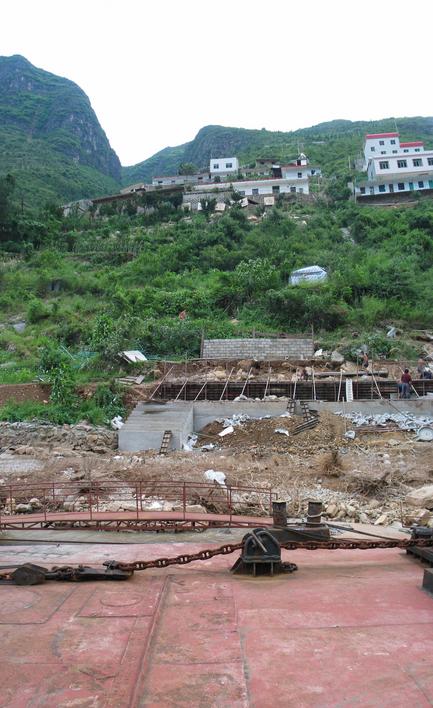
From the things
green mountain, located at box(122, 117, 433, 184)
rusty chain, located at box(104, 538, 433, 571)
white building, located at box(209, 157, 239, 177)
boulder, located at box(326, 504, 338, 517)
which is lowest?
boulder, located at box(326, 504, 338, 517)

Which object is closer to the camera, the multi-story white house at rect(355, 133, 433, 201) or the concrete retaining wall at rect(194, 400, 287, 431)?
the concrete retaining wall at rect(194, 400, 287, 431)

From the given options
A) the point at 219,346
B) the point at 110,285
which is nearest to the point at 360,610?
the point at 219,346

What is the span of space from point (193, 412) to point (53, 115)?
359 feet

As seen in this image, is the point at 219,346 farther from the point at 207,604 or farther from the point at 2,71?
the point at 2,71

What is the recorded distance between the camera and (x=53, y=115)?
111625 mm

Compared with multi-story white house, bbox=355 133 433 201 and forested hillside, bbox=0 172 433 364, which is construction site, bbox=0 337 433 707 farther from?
multi-story white house, bbox=355 133 433 201

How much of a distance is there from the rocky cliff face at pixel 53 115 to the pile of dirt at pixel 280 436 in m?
88.5

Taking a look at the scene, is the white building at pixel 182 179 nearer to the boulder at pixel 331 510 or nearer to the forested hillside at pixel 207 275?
the forested hillside at pixel 207 275

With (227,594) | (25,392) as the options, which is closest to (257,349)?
(25,392)

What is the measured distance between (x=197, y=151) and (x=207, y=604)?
11668 centimetres

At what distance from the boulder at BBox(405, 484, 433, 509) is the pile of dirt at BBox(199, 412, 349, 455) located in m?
4.02

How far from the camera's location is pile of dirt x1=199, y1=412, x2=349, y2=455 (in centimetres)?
1584

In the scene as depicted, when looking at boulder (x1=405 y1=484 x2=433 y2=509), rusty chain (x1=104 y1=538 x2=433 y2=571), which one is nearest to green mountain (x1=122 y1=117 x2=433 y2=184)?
boulder (x1=405 y1=484 x2=433 y2=509)

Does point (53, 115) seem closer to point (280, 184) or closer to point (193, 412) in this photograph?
point (280, 184)
